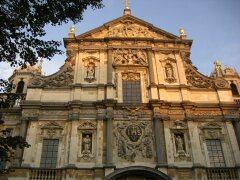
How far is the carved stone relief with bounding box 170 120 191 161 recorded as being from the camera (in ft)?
53.6

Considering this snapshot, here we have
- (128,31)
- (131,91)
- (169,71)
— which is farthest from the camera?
(128,31)

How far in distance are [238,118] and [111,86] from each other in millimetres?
7548

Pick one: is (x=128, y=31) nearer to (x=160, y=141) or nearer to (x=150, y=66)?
(x=150, y=66)

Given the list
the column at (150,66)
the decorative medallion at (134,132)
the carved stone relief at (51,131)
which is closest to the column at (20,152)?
the carved stone relief at (51,131)

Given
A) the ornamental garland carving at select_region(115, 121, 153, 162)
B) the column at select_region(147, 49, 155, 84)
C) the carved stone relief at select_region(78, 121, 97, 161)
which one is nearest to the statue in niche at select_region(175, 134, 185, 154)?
the ornamental garland carving at select_region(115, 121, 153, 162)

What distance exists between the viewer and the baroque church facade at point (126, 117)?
1577cm

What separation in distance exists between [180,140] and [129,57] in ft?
21.3

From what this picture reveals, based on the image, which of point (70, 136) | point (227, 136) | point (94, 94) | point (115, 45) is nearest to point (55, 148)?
point (70, 136)

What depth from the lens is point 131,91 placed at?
61.6 feet

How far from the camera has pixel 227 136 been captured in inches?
675

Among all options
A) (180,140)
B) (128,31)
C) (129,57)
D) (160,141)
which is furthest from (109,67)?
(180,140)

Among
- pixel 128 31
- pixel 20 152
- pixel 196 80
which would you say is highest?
pixel 128 31

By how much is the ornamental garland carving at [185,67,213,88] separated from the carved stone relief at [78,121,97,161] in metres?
6.80

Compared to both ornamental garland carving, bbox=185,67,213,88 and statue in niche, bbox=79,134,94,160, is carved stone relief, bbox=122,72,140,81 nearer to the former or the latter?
ornamental garland carving, bbox=185,67,213,88
